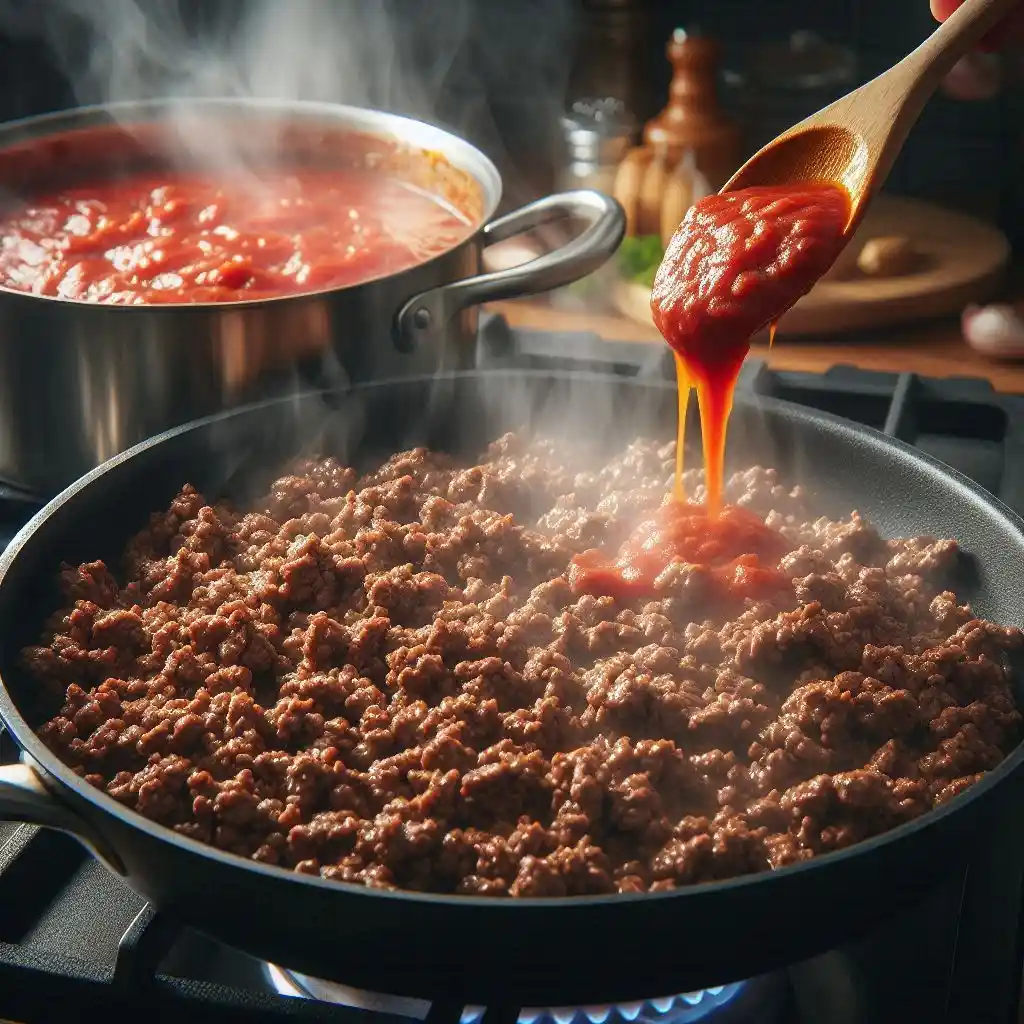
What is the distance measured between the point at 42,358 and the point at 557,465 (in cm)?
68

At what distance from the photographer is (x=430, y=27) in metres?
3.15

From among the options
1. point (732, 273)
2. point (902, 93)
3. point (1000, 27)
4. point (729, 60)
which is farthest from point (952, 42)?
point (729, 60)

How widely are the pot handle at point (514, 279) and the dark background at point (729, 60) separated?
1.17 metres

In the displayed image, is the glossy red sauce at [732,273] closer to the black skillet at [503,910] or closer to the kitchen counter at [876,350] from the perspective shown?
the black skillet at [503,910]

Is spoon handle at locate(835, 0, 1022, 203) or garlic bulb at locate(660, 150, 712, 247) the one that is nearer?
spoon handle at locate(835, 0, 1022, 203)

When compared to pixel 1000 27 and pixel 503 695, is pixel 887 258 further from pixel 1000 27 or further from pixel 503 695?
pixel 503 695

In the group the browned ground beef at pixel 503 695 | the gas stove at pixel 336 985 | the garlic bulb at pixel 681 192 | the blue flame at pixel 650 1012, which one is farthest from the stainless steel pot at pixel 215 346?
the blue flame at pixel 650 1012

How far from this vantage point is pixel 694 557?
5.15 ft

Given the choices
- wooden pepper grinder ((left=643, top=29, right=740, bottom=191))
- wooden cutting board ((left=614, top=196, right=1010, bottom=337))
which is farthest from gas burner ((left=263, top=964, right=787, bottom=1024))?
wooden pepper grinder ((left=643, top=29, right=740, bottom=191))

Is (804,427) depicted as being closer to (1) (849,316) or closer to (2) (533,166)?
(1) (849,316)

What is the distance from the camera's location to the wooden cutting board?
2.60m

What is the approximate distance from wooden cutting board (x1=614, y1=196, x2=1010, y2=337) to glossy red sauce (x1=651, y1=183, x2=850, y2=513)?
1.04 m

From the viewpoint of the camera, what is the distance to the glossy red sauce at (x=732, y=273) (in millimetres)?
1428

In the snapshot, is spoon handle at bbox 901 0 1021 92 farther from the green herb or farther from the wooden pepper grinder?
the wooden pepper grinder
